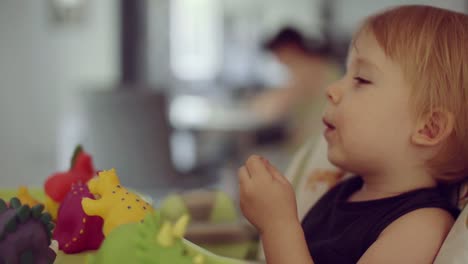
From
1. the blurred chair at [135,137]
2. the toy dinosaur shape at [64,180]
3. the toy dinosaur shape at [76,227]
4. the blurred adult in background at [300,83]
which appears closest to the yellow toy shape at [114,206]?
the toy dinosaur shape at [76,227]

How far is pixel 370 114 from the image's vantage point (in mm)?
958

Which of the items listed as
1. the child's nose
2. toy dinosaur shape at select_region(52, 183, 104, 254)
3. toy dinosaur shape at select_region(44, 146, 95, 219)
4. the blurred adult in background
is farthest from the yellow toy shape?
the blurred adult in background

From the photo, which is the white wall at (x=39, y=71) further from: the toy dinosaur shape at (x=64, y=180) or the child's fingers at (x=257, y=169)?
the child's fingers at (x=257, y=169)

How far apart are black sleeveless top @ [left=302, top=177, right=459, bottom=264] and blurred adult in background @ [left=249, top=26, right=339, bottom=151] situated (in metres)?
2.20

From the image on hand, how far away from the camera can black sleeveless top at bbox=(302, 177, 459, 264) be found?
3.02ft

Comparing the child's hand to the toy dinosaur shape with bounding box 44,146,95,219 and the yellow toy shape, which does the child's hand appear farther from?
the toy dinosaur shape with bounding box 44,146,95,219

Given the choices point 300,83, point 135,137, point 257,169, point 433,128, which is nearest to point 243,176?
point 257,169

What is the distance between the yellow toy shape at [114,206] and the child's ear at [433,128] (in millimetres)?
377

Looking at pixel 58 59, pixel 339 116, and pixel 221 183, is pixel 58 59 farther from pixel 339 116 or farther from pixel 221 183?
pixel 339 116

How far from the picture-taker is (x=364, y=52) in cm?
97

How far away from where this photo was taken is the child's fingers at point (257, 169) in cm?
87

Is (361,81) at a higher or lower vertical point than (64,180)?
higher

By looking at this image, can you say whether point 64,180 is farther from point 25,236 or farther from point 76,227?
point 25,236

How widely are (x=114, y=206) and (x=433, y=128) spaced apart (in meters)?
0.43
